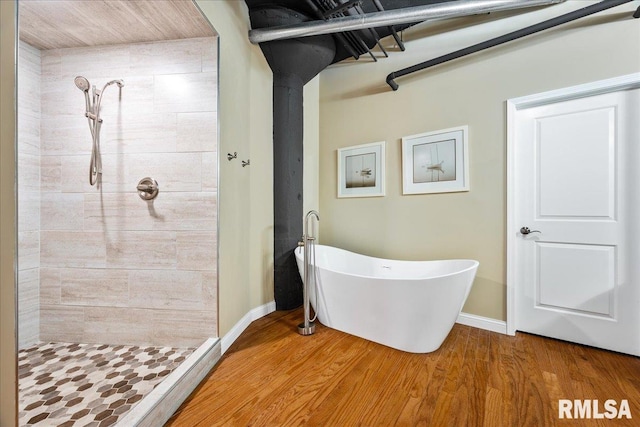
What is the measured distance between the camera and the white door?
1.77m

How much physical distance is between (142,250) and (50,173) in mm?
878

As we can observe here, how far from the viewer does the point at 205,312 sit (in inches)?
71.6

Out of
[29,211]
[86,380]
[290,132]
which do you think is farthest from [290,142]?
[86,380]

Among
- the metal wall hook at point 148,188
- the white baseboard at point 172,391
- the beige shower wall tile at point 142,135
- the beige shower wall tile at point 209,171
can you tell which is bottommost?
the white baseboard at point 172,391

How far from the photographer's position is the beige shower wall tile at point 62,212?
1887 millimetres

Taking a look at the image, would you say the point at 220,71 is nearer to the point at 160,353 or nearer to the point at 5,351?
the point at 5,351

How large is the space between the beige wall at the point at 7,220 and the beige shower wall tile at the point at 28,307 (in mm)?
1543

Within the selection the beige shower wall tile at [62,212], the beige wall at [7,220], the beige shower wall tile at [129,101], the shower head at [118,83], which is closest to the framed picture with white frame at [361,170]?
the beige shower wall tile at [129,101]

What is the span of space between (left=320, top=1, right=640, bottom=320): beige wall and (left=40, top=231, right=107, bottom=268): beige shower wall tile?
2.09 meters

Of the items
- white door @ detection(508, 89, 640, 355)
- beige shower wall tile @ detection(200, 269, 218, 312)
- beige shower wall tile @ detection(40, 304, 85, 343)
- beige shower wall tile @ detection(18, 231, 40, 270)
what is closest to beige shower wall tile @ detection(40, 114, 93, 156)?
beige shower wall tile @ detection(18, 231, 40, 270)

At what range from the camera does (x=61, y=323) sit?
1.89 m

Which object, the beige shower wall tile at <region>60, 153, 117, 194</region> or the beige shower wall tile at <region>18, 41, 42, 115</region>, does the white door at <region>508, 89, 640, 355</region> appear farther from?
the beige shower wall tile at <region>18, 41, 42, 115</region>

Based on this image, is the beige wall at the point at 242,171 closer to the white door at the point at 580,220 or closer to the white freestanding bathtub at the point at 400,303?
the white freestanding bathtub at the point at 400,303

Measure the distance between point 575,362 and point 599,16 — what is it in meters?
2.35
